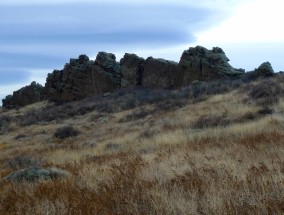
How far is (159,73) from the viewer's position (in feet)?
154

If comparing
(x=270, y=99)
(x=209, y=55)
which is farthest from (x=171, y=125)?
(x=209, y=55)

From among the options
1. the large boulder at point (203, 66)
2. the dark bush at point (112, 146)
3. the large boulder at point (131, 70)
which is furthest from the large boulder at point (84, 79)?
the dark bush at point (112, 146)

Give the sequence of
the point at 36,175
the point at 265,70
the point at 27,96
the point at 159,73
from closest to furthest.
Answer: the point at 36,175 → the point at 265,70 → the point at 159,73 → the point at 27,96

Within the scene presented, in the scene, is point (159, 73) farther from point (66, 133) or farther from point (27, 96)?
point (27, 96)

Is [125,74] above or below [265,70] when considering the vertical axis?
above

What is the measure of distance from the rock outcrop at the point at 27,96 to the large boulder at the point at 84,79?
471 centimetres

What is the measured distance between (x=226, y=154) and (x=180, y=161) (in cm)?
88

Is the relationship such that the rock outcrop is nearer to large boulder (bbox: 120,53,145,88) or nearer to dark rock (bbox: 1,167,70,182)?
large boulder (bbox: 120,53,145,88)

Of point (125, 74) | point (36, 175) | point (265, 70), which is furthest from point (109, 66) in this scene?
point (36, 175)

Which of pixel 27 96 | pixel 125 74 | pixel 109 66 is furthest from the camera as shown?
pixel 27 96

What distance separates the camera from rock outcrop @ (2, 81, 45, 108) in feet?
211

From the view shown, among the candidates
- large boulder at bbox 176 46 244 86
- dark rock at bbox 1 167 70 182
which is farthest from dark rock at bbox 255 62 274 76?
dark rock at bbox 1 167 70 182

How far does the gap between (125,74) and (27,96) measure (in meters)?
21.3

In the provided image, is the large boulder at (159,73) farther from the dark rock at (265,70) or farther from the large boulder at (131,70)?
the dark rock at (265,70)
